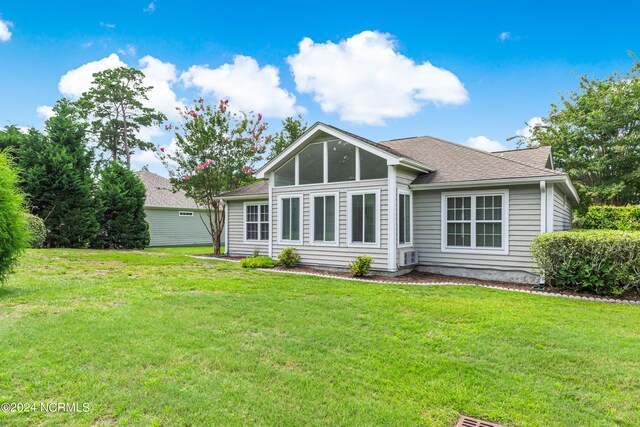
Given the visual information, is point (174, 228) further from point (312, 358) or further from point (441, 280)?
point (312, 358)

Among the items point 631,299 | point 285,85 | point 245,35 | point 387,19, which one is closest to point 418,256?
point 631,299

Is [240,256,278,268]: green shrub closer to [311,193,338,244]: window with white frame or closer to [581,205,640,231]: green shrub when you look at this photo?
[311,193,338,244]: window with white frame

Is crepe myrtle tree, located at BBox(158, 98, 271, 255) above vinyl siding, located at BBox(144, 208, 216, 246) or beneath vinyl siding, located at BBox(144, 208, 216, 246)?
above

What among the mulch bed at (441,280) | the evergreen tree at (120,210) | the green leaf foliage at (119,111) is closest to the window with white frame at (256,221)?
the mulch bed at (441,280)

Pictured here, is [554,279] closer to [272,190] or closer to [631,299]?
[631,299]

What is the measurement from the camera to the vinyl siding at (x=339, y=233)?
31.6 feet

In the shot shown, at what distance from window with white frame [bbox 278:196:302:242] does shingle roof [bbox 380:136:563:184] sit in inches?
147

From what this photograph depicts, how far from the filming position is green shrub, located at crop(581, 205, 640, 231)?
42.9ft

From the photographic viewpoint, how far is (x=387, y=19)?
12.7 meters

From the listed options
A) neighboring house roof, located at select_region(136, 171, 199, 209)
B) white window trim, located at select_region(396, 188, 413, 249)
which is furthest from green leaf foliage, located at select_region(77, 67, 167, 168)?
white window trim, located at select_region(396, 188, 413, 249)

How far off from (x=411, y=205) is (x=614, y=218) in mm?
9284

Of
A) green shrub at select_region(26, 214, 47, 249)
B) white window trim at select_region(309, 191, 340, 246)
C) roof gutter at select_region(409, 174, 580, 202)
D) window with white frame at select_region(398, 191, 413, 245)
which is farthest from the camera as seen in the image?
green shrub at select_region(26, 214, 47, 249)

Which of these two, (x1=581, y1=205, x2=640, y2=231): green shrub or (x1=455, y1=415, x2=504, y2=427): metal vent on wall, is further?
(x1=581, y1=205, x2=640, y2=231): green shrub

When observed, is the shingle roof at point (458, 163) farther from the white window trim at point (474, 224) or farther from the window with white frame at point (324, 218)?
the window with white frame at point (324, 218)
